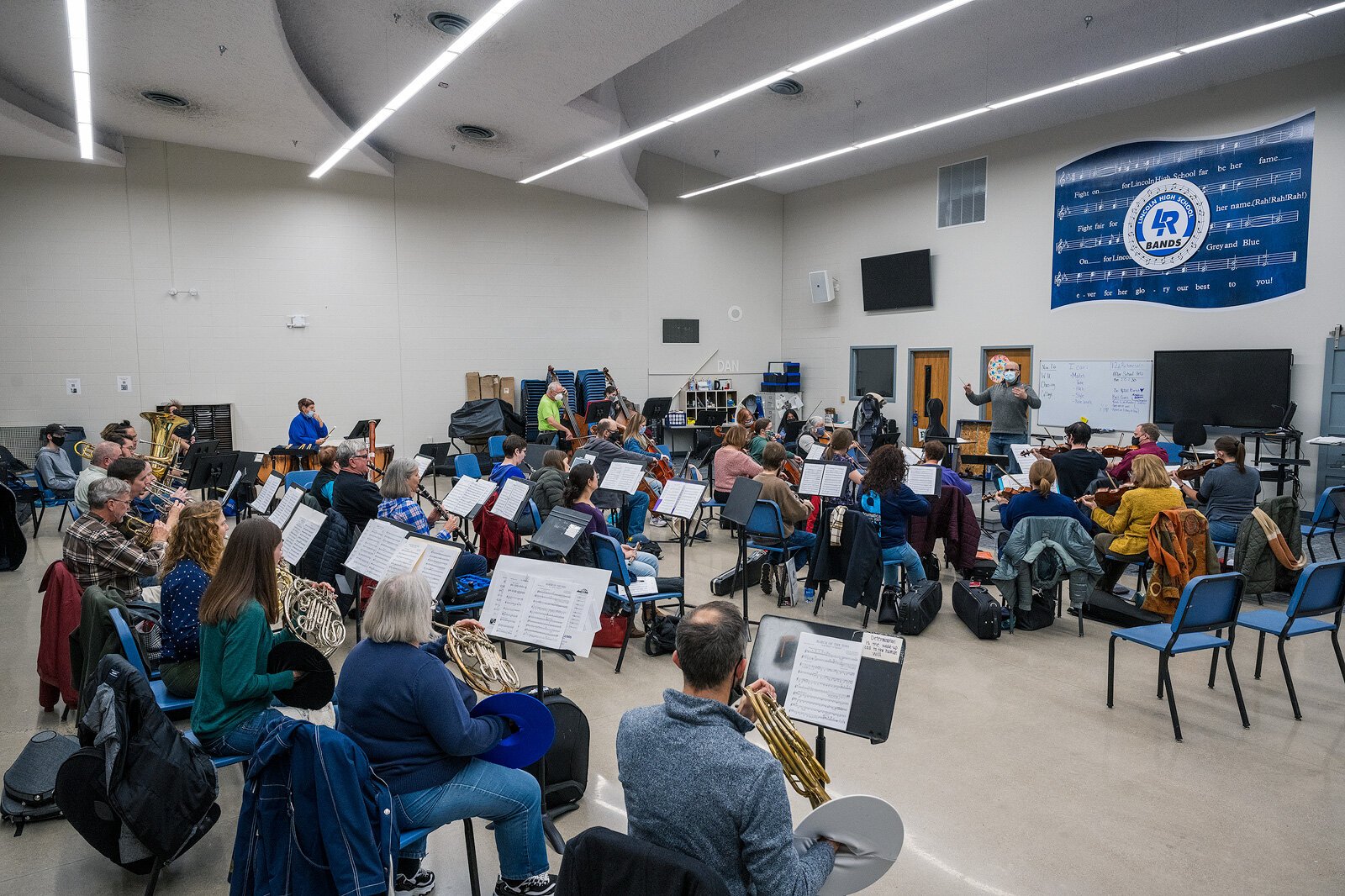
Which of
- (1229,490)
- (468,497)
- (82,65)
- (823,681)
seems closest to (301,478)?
(468,497)

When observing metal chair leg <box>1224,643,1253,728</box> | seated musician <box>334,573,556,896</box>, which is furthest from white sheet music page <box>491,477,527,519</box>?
metal chair leg <box>1224,643,1253,728</box>

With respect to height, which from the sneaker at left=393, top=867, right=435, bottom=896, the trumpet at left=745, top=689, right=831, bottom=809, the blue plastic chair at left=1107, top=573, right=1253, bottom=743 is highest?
the trumpet at left=745, top=689, right=831, bottom=809

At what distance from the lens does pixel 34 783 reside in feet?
10.5

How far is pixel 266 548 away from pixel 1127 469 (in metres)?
7.03

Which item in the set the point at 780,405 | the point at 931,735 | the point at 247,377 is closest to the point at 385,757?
the point at 931,735

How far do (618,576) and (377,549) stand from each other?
1.49m

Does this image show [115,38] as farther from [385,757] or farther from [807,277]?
[807,277]

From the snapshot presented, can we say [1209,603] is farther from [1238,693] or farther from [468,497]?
[468,497]

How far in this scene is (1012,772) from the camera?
3535 millimetres

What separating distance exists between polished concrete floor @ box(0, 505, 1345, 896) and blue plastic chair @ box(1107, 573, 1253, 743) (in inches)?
11.1

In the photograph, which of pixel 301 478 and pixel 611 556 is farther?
pixel 301 478

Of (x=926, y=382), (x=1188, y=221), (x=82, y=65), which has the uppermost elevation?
(x=82, y=65)

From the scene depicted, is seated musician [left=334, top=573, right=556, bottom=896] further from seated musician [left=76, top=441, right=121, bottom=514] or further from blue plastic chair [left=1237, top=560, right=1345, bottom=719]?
seated musician [left=76, top=441, right=121, bottom=514]

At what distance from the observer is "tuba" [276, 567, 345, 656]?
4.05 meters
